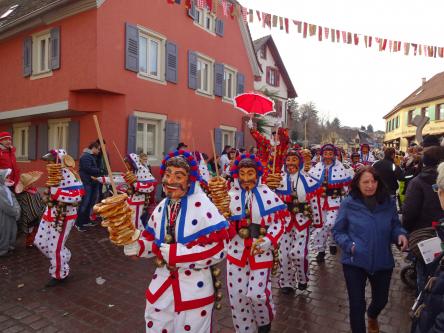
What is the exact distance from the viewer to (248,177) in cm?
367

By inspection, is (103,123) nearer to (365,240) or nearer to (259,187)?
(259,187)

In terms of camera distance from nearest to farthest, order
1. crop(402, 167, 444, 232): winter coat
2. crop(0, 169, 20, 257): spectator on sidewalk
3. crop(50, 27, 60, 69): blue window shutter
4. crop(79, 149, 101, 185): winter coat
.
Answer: crop(402, 167, 444, 232): winter coat
crop(0, 169, 20, 257): spectator on sidewalk
crop(79, 149, 101, 185): winter coat
crop(50, 27, 60, 69): blue window shutter

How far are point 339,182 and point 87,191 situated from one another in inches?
226

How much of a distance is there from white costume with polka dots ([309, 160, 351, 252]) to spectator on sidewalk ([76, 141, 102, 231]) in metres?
5.06

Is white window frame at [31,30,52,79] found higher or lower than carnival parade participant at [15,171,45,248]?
higher

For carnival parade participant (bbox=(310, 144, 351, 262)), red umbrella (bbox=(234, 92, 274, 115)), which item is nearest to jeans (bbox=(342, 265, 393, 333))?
carnival parade participant (bbox=(310, 144, 351, 262))

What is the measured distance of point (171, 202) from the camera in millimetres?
2865

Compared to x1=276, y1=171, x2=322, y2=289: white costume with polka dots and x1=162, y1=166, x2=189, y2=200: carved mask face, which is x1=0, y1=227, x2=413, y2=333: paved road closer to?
x1=276, y1=171, x2=322, y2=289: white costume with polka dots

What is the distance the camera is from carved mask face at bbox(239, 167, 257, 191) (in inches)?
145

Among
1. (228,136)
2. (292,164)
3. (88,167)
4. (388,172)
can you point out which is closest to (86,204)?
(88,167)

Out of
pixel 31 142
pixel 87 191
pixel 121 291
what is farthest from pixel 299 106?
pixel 121 291

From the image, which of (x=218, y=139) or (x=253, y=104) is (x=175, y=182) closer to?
(x=253, y=104)

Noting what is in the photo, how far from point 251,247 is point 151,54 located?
1073 centimetres

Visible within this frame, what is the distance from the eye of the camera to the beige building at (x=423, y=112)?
31234 millimetres
